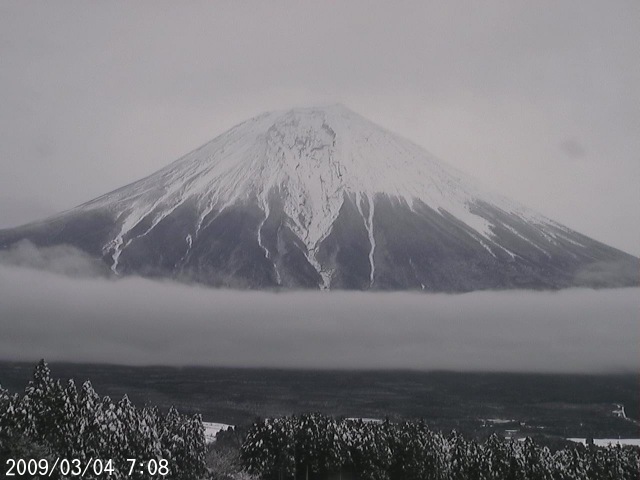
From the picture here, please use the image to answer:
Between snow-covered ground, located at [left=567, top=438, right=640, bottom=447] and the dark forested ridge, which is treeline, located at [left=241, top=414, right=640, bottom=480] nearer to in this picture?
the dark forested ridge

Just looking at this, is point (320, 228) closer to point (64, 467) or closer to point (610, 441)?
point (610, 441)

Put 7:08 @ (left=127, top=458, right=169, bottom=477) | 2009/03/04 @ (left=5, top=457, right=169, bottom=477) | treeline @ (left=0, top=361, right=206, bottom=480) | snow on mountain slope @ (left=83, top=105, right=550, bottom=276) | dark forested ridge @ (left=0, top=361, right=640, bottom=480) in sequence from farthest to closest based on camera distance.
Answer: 1. snow on mountain slope @ (left=83, top=105, right=550, bottom=276)
2. 7:08 @ (left=127, top=458, right=169, bottom=477)
3. dark forested ridge @ (left=0, top=361, right=640, bottom=480)
4. treeline @ (left=0, top=361, right=206, bottom=480)
5. 2009/03/04 @ (left=5, top=457, right=169, bottom=477)

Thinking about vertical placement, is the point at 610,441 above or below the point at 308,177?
below

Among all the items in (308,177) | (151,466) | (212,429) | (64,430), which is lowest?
(212,429)

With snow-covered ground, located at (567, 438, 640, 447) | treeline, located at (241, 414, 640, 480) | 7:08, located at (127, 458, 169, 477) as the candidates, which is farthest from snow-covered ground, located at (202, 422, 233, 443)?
snow-covered ground, located at (567, 438, 640, 447)

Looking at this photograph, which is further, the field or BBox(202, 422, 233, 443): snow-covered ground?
the field

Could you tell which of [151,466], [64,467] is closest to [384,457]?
[151,466]

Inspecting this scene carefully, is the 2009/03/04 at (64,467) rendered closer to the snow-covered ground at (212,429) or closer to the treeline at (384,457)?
the treeline at (384,457)
